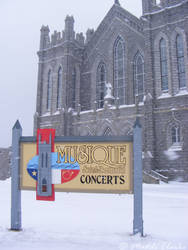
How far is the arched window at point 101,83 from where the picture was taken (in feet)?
87.3

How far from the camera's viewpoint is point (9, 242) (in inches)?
192

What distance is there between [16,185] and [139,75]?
66.7ft

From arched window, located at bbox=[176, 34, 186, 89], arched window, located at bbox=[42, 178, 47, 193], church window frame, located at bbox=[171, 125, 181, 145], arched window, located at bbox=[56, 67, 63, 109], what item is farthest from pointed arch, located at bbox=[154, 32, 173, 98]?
arched window, located at bbox=[42, 178, 47, 193]

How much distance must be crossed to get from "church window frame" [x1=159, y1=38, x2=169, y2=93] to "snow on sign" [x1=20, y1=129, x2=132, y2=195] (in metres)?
16.2

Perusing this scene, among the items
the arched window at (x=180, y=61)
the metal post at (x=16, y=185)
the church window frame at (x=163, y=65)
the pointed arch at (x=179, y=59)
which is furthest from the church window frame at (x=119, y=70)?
the metal post at (x=16, y=185)

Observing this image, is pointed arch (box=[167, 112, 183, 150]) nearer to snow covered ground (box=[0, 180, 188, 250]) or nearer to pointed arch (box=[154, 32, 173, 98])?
pointed arch (box=[154, 32, 173, 98])

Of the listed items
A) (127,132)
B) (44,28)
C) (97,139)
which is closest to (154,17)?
(127,132)

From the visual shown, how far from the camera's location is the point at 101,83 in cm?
2692

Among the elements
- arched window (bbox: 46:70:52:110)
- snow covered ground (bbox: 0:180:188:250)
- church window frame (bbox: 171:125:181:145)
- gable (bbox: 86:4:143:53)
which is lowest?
snow covered ground (bbox: 0:180:188:250)

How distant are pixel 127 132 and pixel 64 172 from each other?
16.1 m

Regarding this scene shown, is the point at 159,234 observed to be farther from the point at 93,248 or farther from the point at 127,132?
the point at 127,132

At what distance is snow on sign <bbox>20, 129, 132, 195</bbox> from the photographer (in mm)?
5828

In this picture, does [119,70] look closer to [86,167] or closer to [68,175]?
[86,167]

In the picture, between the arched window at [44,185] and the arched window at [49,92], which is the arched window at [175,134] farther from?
the arched window at [44,185]
